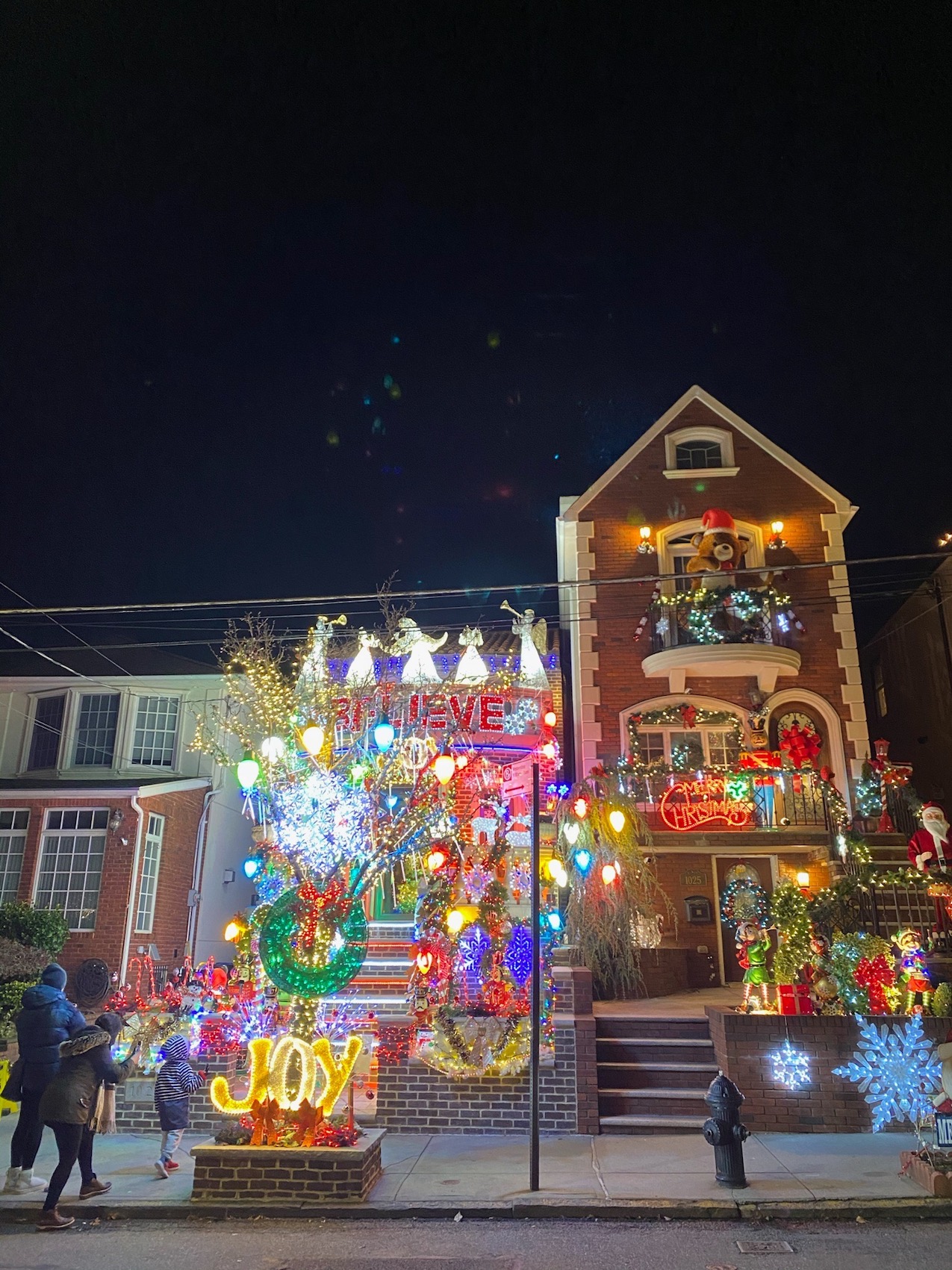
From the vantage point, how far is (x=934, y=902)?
12.0m

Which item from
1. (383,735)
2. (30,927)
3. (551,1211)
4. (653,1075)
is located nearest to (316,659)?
(383,735)

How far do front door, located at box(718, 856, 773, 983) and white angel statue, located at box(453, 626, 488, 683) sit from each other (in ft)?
18.3

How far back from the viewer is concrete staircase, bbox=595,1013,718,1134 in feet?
32.6

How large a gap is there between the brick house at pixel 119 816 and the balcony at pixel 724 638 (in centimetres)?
1135

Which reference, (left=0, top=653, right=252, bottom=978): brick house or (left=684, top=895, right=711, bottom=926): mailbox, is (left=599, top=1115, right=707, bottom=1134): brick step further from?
(left=0, top=653, right=252, bottom=978): brick house

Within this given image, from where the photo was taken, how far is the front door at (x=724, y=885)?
1509cm

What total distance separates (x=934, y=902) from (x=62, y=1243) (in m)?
10.9

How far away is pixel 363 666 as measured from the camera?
16781mm

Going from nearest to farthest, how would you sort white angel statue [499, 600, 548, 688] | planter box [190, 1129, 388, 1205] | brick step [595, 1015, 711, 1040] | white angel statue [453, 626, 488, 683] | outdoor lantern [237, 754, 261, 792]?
planter box [190, 1129, 388, 1205] < outdoor lantern [237, 754, 261, 792] < brick step [595, 1015, 711, 1040] < white angel statue [453, 626, 488, 683] < white angel statue [499, 600, 548, 688]

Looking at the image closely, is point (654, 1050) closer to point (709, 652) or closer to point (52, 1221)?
point (52, 1221)

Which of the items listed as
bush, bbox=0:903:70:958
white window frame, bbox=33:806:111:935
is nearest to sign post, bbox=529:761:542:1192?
bush, bbox=0:903:70:958

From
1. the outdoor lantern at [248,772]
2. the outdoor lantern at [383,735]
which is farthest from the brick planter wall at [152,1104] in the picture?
the outdoor lantern at [383,735]

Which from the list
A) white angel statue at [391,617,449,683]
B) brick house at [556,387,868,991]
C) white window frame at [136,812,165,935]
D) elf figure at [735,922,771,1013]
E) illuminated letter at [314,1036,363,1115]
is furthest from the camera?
white window frame at [136,812,165,935]

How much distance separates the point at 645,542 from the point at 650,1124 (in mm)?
11072
